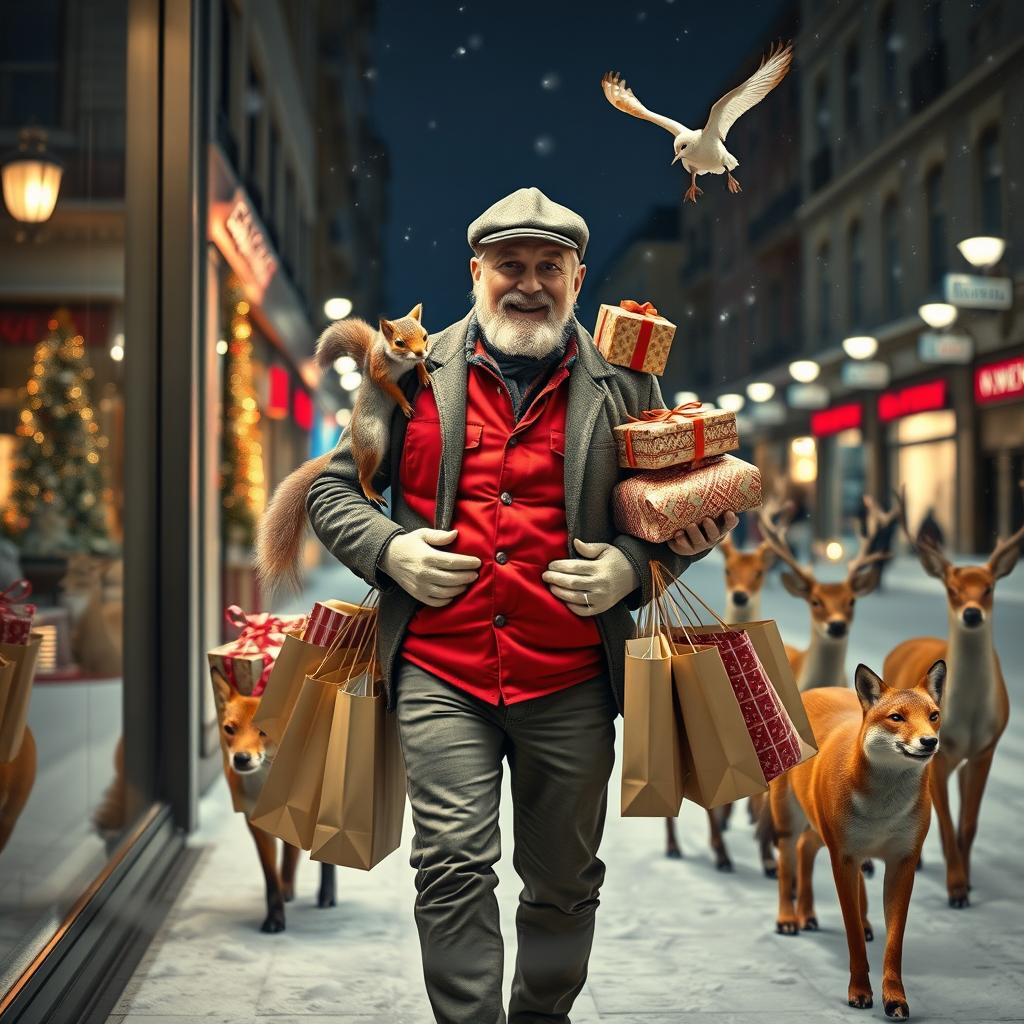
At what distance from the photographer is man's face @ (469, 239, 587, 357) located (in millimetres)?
2770

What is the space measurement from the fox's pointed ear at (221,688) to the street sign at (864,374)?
2.34 m

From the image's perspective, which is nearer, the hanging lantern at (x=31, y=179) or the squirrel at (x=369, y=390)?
the squirrel at (x=369, y=390)

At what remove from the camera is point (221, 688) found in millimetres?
3936

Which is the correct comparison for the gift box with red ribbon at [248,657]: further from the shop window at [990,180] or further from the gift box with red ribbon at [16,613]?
the shop window at [990,180]

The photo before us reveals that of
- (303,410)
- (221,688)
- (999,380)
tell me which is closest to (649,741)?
(221,688)

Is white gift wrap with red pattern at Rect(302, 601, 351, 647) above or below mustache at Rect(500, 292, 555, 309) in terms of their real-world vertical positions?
below

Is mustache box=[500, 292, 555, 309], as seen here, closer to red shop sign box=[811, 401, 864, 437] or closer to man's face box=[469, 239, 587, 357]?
man's face box=[469, 239, 587, 357]

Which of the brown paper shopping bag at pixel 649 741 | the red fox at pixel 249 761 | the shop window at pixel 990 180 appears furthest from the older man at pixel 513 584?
the shop window at pixel 990 180

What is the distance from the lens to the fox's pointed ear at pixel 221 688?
3.93 meters

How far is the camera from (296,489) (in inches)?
122

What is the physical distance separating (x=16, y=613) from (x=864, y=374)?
2925 mm

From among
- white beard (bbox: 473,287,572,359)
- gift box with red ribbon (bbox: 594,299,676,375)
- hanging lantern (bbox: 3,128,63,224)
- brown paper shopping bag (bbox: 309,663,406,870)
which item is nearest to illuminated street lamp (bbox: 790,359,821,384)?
gift box with red ribbon (bbox: 594,299,676,375)

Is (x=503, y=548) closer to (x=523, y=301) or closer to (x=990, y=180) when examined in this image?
(x=523, y=301)

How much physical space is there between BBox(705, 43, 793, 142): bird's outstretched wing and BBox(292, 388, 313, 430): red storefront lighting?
2.49 m
